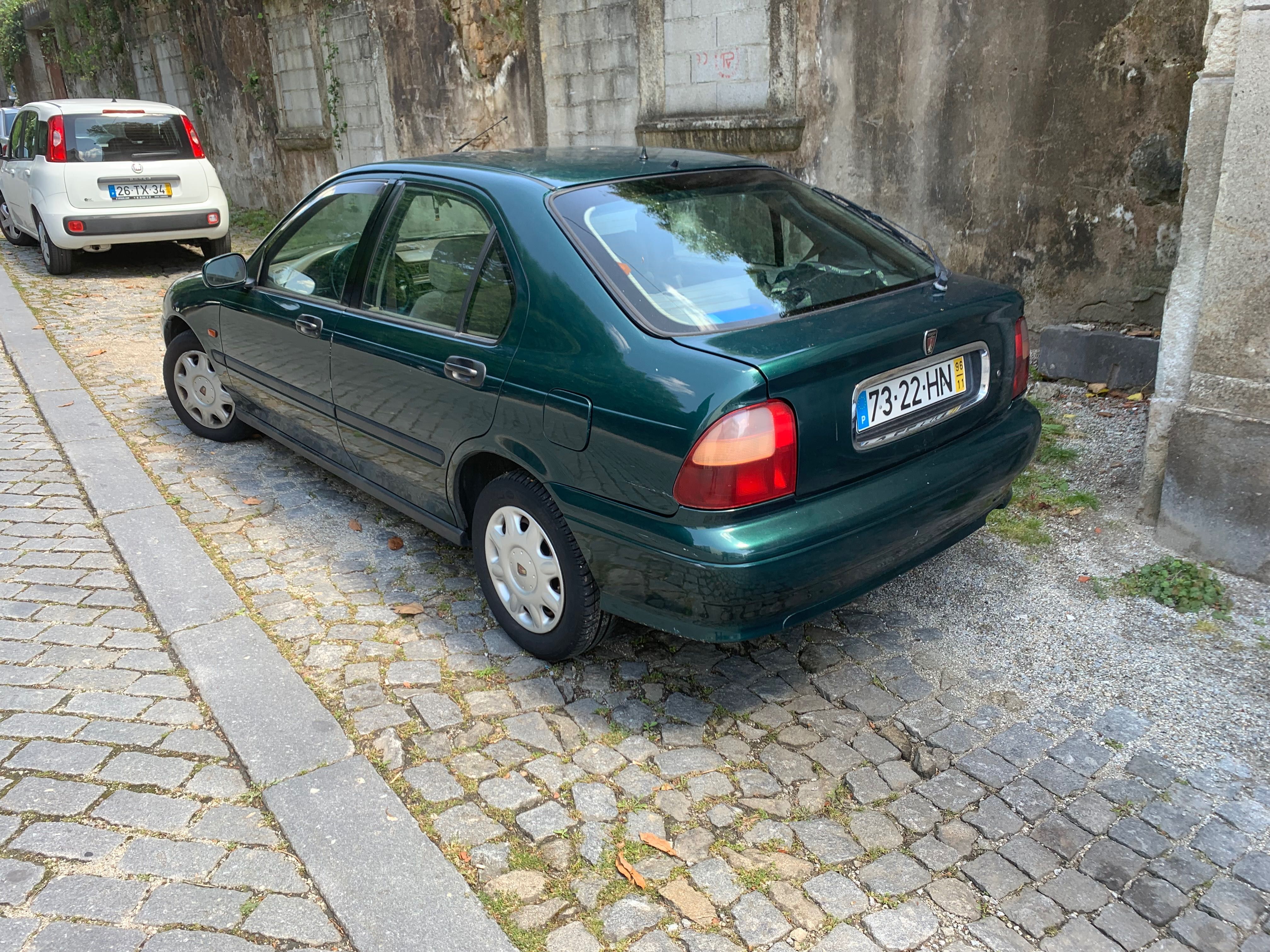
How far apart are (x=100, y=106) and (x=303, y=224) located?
7771 millimetres

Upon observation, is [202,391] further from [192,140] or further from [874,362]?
[192,140]

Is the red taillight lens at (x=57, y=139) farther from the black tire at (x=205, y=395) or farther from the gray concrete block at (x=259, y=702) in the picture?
the gray concrete block at (x=259, y=702)

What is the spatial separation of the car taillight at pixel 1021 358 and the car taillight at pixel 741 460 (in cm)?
123

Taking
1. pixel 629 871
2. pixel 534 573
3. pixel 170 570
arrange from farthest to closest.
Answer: pixel 170 570, pixel 534 573, pixel 629 871

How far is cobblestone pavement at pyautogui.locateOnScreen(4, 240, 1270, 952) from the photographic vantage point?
2.37 metres

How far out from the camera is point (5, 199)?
40.4ft

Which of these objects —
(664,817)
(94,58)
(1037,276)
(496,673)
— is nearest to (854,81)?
(1037,276)

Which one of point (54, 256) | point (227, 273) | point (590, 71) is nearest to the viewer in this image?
point (227, 273)

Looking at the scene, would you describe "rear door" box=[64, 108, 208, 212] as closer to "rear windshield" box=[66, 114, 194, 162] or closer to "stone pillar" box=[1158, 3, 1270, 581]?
"rear windshield" box=[66, 114, 194, 162]

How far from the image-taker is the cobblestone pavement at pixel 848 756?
7.79 feet

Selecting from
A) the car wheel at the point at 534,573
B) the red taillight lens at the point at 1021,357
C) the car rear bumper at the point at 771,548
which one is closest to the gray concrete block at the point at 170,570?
the car wheel at the point at 534,573

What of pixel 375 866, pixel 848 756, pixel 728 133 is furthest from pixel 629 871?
pixel 728 133

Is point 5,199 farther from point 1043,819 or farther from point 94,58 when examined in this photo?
point 1043,819

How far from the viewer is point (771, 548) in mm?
2705
